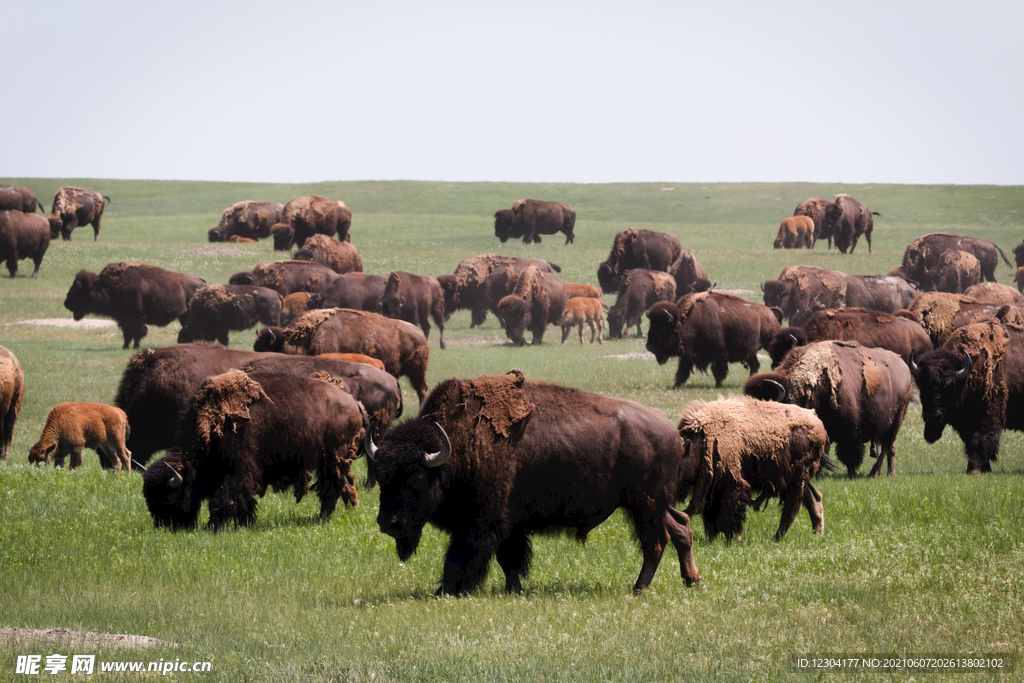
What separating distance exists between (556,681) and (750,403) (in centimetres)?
488

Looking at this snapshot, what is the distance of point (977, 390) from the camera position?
47.4ft

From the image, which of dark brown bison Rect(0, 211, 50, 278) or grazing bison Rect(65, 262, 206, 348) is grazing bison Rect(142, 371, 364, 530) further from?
dark brown bison Rect(0, 211, 50, 278)

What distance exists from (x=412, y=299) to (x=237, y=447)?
21.1 metres

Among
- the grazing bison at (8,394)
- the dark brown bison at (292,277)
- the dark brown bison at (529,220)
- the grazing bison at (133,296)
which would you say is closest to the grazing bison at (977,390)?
the grazing bison at (8,394)

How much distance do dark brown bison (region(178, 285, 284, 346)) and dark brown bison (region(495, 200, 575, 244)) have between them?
94.2 ft

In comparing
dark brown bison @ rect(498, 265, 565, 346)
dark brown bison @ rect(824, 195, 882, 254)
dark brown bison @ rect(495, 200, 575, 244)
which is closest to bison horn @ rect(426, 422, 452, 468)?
dark brown bison @ rect(498, 265, 565, 346)

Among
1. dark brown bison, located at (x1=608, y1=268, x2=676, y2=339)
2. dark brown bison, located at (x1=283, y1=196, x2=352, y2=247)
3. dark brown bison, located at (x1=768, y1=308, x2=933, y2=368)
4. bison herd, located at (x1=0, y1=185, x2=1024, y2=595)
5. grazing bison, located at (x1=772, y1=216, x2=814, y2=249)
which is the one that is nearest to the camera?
bison herd, located at (x1=0, y1=185, x2=1024, y2=595)

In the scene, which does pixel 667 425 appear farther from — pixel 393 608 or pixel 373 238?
pixel 373 238

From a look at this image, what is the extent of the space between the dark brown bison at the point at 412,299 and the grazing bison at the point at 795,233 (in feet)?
96.9

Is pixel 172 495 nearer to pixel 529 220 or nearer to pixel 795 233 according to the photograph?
pixel 529 220

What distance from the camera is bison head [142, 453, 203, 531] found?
1017 cm

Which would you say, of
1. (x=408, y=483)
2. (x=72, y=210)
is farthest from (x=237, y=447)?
(x=72, y=210)

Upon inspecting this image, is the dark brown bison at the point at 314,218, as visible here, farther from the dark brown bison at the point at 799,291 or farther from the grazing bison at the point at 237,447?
the grazing bison at the point at 237,447

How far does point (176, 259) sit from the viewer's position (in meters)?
43.8
